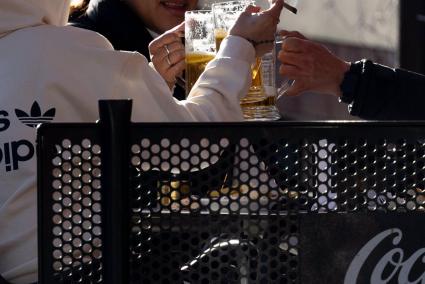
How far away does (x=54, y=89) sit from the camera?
1.79 meters

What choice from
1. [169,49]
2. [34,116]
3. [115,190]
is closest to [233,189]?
[115,190]

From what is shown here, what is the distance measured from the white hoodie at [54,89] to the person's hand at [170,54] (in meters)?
0.49

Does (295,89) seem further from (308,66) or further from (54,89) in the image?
(54,89)

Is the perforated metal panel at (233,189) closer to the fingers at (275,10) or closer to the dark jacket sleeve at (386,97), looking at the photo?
the fingers at (275,10)

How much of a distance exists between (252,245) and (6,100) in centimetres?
78

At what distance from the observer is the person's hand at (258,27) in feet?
6.50

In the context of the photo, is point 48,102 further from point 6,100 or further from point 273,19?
point 273,19

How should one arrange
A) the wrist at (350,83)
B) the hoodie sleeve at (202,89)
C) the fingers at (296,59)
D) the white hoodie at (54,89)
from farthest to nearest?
the wrist at (350,83) < the fingers at (296,59) < the hoodie sleeve at (202,89) < the white hoodie at (54,89)

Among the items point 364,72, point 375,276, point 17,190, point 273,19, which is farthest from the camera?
→ point 364,72

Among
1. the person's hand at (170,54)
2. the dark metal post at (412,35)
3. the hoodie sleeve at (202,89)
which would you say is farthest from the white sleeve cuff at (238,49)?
the dark metal post at (412,35)

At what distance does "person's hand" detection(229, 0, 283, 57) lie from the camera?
1.98 m

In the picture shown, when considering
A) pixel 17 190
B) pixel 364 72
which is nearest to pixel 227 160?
pixel 17 190

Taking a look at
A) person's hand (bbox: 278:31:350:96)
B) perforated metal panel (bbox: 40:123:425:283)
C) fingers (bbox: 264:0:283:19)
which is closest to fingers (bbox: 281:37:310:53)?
person's hand (bbox: 278:31:350:96)

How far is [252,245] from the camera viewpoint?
116 cm
